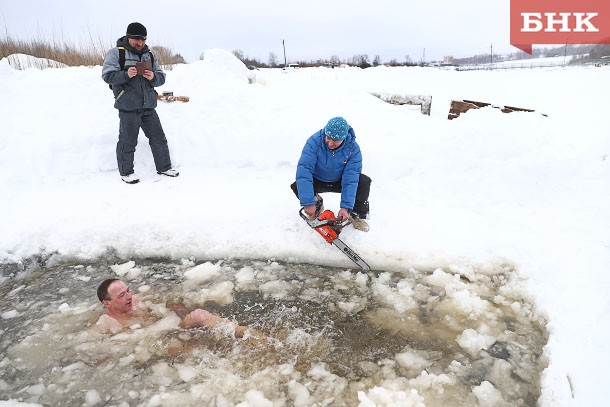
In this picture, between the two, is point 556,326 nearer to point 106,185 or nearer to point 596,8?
point 106,185

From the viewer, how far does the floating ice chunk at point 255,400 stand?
98.0 inches

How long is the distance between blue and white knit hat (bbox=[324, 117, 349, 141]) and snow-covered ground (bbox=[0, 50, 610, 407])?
114cm

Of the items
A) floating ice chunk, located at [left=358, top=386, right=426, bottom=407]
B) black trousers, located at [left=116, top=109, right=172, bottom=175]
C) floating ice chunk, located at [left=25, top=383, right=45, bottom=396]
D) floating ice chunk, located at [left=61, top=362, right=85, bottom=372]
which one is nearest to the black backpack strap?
black trousers, located at [left=116, top=109, right=172, bottom=175]

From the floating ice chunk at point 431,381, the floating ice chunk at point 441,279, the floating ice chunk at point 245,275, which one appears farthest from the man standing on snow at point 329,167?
the floating ice chunk at point 431,381

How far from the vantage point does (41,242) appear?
4.25 m

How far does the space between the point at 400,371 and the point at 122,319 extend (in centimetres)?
227

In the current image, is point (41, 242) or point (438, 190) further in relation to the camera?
point (438, 190)

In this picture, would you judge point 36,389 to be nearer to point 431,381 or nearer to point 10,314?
point 10,314

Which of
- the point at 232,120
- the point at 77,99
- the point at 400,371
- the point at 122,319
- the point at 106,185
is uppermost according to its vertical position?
the point at 77,99

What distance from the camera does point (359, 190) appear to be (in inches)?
166

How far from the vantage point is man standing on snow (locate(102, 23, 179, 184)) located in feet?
15.6

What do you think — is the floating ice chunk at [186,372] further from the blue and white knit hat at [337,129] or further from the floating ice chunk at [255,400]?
the blue and white knit hat at [337,129]

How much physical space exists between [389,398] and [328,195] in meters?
2.94

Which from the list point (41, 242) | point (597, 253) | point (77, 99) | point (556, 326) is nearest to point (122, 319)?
point (41, 242)
